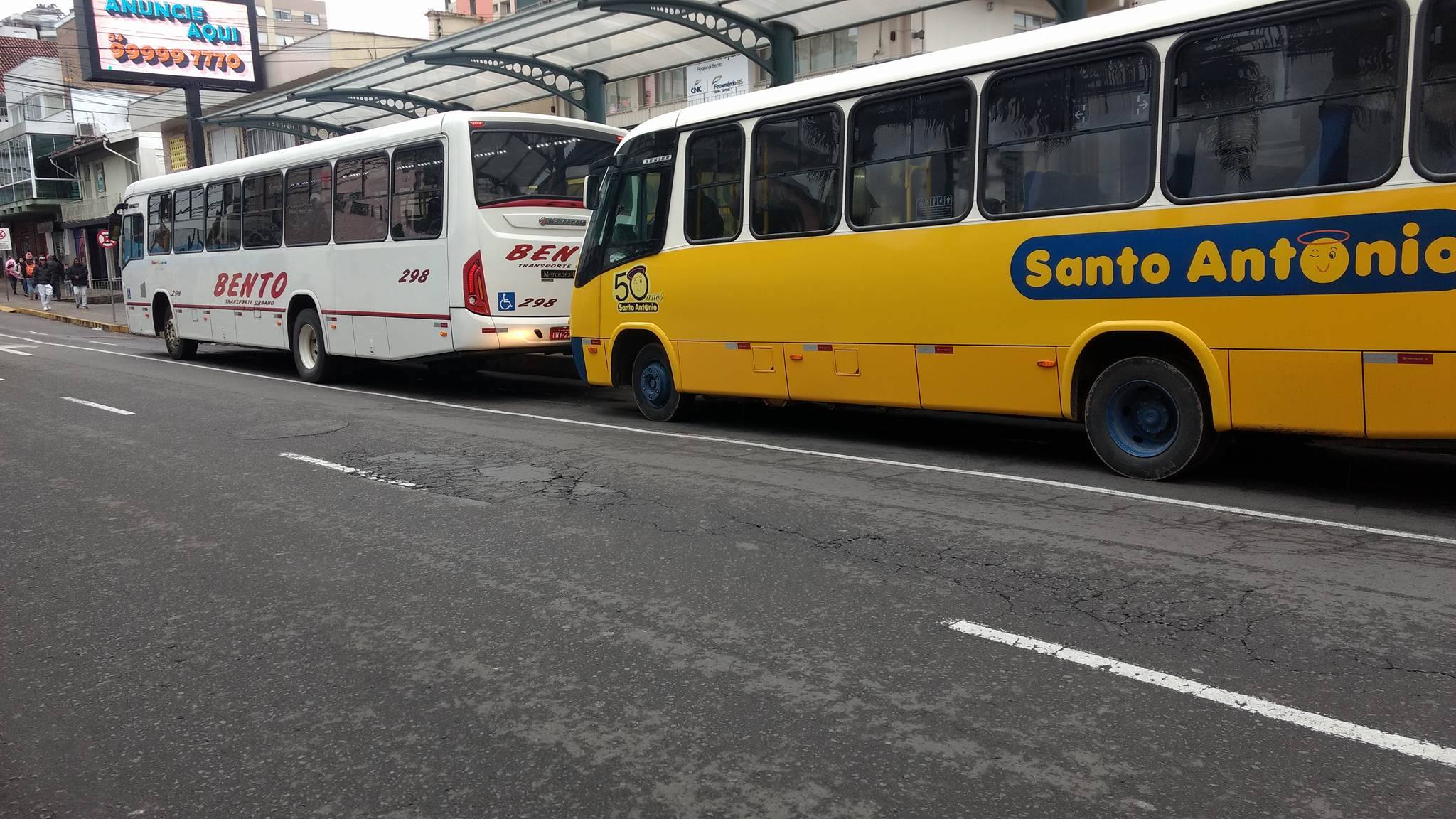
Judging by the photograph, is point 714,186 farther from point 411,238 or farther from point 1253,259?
point 1253,259

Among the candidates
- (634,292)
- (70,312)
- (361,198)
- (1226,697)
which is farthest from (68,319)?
(1226,697)

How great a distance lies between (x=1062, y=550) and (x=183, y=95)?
4677 centimetres

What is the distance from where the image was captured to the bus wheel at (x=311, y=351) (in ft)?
50.3

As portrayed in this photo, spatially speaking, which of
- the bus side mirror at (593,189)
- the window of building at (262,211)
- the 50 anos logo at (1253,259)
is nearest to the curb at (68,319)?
the window of building at (262,211)

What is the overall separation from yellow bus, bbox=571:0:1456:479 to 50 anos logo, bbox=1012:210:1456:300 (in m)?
0.01

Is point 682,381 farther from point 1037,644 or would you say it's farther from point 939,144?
point 1037,644

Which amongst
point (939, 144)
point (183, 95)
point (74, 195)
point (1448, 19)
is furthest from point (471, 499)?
point (74, 195)

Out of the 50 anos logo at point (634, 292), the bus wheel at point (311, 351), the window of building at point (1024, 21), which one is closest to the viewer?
the 50 anos logo at point (634, 292)

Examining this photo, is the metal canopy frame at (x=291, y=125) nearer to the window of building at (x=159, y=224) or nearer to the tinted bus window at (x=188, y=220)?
the window of building at (x=159, y=224)

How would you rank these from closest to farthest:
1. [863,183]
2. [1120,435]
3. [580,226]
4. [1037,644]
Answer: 1. [1037,644]
2. [1120,435]
3. [863,183]
4. [580,226]

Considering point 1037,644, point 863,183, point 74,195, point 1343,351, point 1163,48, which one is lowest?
point 1037,644

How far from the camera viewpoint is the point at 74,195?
52.3 meters

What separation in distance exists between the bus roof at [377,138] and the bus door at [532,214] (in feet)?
0.30

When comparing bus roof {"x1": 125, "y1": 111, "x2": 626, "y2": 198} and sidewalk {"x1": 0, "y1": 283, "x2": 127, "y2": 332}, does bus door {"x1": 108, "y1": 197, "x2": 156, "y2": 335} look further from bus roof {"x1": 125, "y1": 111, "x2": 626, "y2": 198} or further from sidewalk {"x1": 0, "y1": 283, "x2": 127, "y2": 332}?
sidewalk {"x1": 0, "y1": 283, "x2": 127, "y2": 332}
